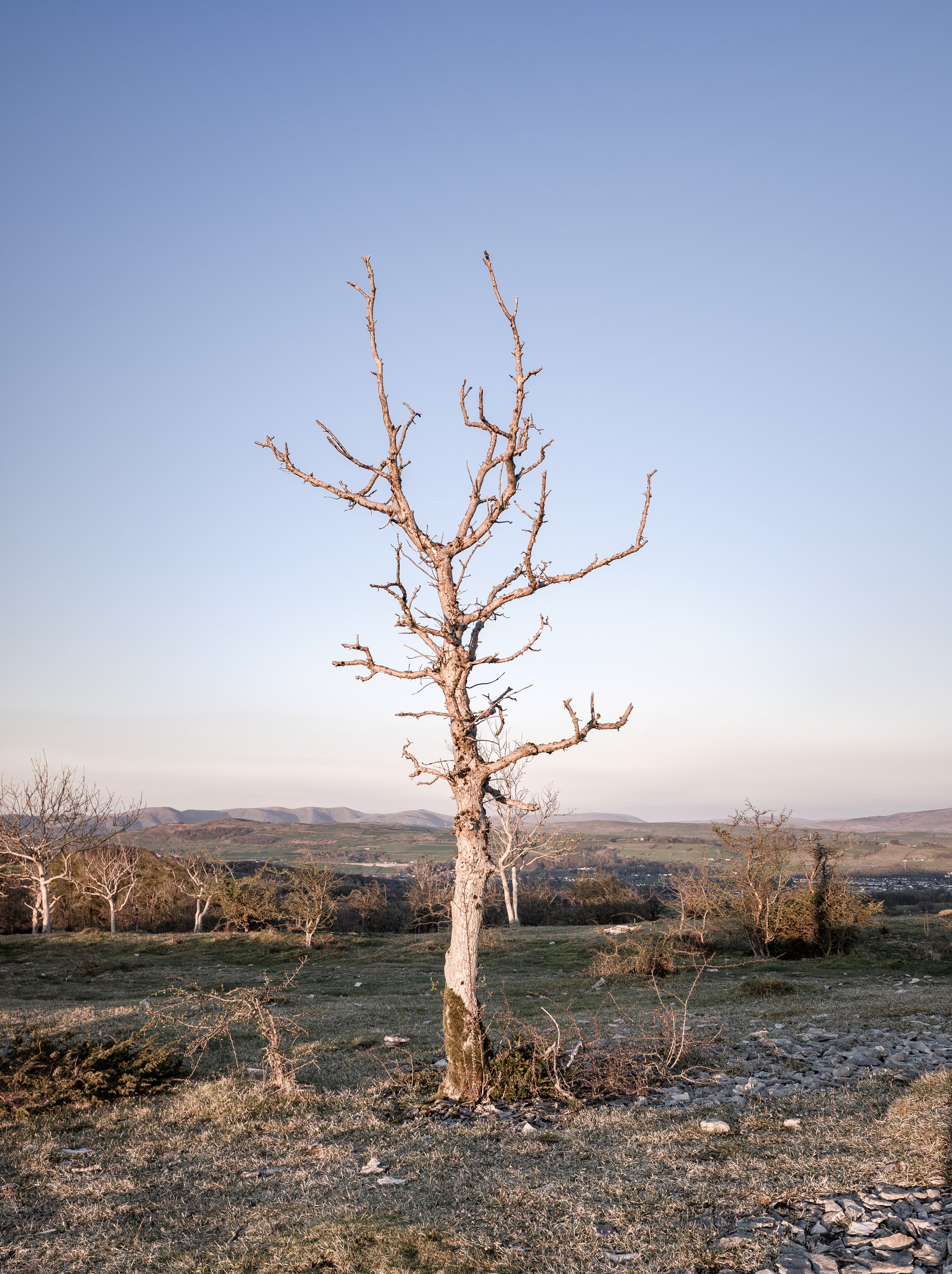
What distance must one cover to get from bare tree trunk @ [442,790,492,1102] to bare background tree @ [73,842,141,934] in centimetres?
3385

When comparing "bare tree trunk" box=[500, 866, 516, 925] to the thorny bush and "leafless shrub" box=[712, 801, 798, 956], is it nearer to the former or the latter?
"leafless shrub" box=[712, 801, 798, 956]

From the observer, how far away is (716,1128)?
650 cm

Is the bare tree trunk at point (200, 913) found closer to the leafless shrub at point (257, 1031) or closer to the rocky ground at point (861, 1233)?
the leafless shrub at point (257, 1031)

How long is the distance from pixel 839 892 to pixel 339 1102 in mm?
19837

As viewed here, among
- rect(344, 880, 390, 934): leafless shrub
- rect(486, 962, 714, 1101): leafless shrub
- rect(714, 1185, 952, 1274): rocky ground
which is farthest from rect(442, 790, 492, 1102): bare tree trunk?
rect(344, 880, 390, 934): leafless shrub

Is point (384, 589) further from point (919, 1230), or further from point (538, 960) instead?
point (538, 960)

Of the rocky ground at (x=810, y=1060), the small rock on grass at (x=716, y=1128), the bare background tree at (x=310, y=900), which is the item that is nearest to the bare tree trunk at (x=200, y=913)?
the bare background tree at (x=310, y=900)

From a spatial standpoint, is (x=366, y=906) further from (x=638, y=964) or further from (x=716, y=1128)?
(x=716, y=1128)

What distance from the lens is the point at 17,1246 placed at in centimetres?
504

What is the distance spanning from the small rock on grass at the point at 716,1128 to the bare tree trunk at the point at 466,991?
2.26m

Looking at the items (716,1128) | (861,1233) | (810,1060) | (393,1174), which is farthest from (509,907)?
(861,1233)

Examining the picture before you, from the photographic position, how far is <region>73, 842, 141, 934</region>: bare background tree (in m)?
38.4

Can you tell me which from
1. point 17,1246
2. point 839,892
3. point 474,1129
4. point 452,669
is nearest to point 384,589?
point 452,669

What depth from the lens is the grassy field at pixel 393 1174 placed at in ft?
15.3
